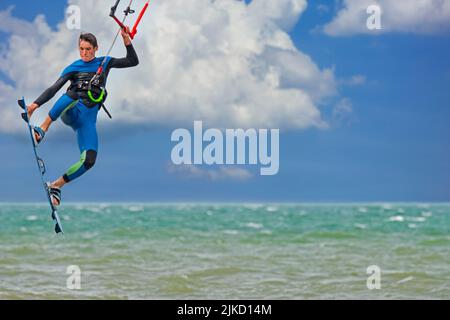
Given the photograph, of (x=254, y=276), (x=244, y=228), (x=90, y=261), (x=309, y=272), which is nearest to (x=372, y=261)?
(x=309, y=272)

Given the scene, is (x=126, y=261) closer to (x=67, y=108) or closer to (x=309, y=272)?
(x=309, y=272)

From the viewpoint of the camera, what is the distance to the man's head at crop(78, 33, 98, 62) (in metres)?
5.71

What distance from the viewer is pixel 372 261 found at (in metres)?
18.6

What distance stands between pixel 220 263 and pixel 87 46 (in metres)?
12.8

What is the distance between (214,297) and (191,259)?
4.78 meters

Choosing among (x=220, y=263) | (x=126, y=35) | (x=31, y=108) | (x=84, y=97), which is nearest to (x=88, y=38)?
(x=126, y=35)

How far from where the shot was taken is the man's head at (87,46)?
571cm

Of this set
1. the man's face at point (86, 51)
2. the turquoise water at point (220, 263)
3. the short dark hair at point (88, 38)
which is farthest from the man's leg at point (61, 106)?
the turquoise water at point (220, 263)

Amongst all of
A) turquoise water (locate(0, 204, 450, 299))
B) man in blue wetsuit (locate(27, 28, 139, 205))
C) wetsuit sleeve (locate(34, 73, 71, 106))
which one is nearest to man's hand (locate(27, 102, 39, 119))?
man in blue wetsuit (locate(27, 28, 139, 205))

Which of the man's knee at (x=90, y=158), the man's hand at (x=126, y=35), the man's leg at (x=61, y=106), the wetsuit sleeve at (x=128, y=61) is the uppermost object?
the man's hand at (x=126, y=35)

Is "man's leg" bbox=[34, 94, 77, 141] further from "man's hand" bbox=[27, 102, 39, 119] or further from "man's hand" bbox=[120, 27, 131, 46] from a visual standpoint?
"man's hand" bbox=[120, 27, 131, 46]

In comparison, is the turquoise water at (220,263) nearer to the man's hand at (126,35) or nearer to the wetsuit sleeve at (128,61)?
the wetsuit sleeve at (128,61)

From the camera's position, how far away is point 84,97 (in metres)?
5.71

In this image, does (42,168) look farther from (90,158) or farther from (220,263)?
(220,263)
